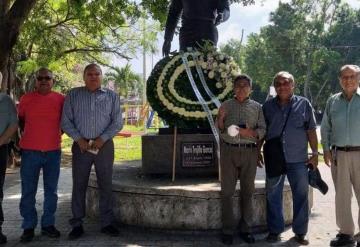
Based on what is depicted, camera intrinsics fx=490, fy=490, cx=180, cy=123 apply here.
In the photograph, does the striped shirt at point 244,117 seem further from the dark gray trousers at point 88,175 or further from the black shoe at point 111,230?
the black shoe at point 111,230

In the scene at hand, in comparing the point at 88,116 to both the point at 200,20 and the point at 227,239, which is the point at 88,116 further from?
the point at 200,20

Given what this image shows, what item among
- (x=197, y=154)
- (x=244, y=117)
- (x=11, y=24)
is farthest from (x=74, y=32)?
(x=244, y=117)

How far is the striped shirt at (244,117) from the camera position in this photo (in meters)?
5.10

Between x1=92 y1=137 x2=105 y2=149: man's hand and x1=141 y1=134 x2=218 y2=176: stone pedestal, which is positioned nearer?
x1=92 y1=137 x2=105 y2=149: man's hand

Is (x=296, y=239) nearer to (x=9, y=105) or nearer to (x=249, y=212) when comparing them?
(x=249, y=212)

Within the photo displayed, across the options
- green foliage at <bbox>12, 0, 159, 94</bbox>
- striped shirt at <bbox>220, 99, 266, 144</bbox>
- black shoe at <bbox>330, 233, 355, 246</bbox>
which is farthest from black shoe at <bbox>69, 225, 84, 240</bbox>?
green foliage at <bbox>12, 0, 159, 94</bbox>

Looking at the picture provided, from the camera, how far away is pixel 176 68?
21.6ft

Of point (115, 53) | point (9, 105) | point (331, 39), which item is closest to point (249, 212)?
point (9, 105)

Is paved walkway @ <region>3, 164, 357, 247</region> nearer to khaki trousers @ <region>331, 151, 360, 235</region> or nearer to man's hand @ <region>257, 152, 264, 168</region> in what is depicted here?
khaki trousers @ <region>331, 151, 360, 235</region>

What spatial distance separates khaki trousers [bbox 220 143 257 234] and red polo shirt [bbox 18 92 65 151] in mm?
1839

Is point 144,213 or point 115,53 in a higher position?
point 115,53

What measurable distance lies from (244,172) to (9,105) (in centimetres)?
261

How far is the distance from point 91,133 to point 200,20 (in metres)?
2.65

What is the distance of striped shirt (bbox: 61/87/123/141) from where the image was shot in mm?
5289
